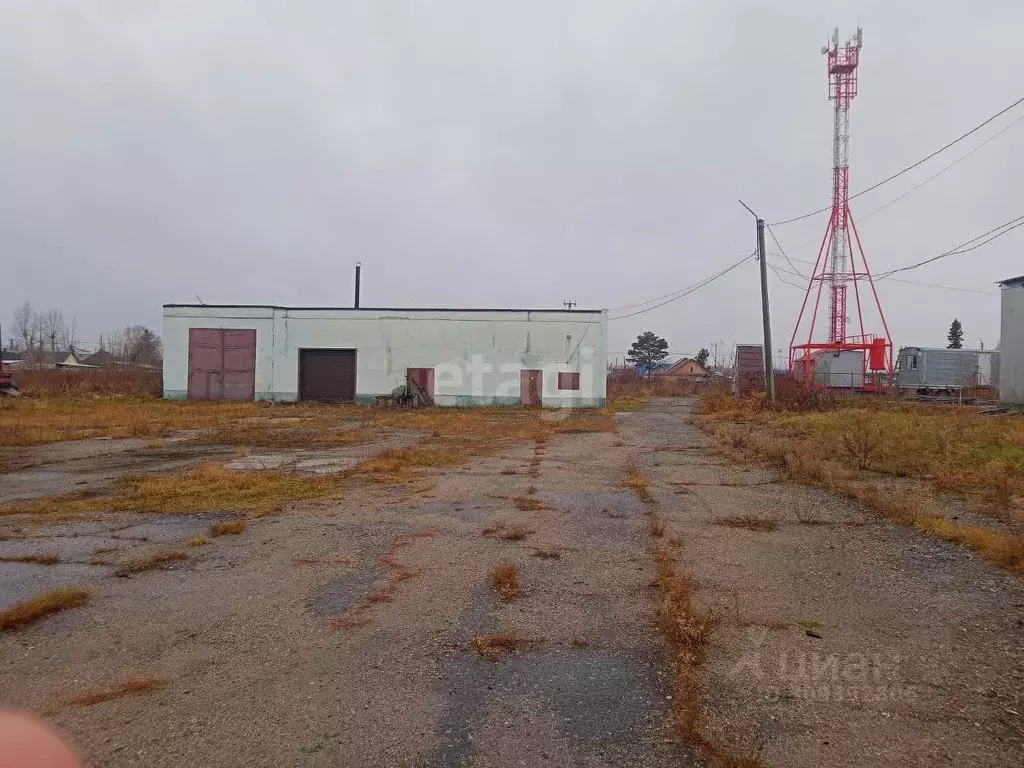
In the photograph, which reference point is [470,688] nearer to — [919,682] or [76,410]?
[919,682]

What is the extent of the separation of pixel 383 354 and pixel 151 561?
2660 centimetres

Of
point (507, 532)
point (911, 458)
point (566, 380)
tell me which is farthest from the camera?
point (566, 380)

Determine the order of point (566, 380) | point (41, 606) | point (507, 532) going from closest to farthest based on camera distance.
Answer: point (41, 606), point (507, 532), point (566, 380)

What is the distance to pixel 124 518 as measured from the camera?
23.6ft

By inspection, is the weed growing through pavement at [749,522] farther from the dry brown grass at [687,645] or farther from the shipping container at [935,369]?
the shipping container at [935,369]

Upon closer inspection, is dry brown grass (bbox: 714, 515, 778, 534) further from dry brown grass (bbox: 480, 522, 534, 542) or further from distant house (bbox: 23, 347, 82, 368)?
distant house (bbox: 23, 347, 82, 368)

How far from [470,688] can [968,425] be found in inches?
649

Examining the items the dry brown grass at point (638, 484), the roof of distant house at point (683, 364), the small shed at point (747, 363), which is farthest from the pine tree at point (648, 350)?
the dry brown grass at point (638, 484)

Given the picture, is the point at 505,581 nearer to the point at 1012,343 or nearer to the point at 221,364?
the point at 1012,343

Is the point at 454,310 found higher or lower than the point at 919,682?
higher

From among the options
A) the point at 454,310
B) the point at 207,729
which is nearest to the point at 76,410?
the point at 454,310

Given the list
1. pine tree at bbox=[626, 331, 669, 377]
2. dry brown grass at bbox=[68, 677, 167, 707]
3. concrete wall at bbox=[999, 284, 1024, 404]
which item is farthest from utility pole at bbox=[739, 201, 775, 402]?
pine tree at bbox=[626, 331, 669, 377]

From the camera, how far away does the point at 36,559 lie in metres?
5.52

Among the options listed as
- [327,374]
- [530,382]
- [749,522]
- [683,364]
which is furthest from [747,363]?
[683,364]
